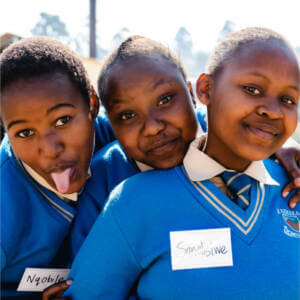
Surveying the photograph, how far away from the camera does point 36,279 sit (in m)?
1.39

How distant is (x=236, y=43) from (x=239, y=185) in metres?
0.50

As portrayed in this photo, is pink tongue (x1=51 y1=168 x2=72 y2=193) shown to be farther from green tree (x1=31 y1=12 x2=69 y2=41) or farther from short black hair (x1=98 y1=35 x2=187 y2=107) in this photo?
green tree (x1=31 y1=12 x2=69 y2=41)

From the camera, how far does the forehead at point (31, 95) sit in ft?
4.19

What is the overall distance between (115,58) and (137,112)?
0.27 metres

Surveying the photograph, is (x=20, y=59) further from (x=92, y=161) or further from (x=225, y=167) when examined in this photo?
(x=225, y=167)

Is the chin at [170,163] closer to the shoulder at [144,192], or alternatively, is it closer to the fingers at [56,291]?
the shoulder at [144,192]

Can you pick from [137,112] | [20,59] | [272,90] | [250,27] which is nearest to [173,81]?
[137,112]

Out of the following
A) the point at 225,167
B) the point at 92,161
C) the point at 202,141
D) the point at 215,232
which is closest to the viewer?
the point at 215,232

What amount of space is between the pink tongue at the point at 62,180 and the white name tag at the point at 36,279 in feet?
1.13

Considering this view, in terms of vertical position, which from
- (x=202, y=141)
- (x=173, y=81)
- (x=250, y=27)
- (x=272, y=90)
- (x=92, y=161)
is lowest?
(x=92, y=161)

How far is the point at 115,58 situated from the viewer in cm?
149

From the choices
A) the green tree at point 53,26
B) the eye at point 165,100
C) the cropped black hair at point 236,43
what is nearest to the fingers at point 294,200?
the cropped black hair at point 236,43

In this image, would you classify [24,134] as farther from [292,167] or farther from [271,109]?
[292,167]

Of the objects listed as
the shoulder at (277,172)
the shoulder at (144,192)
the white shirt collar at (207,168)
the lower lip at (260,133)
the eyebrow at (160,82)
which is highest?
the eyebrow at (160,82)
